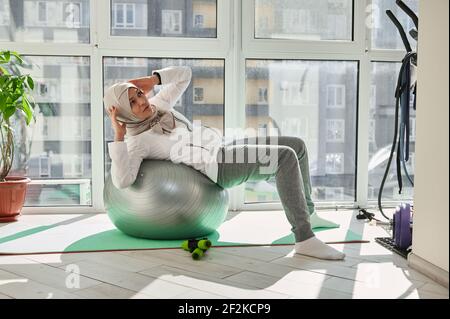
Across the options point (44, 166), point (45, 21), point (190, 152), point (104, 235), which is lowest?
point (104, 235)

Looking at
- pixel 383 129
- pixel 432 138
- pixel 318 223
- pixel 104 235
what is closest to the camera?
pixel 432 138

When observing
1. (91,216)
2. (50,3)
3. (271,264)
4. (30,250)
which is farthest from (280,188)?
(50,3)

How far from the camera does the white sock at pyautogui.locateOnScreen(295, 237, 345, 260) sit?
2.19 m

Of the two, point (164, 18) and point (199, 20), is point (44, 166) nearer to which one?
point (164, 18)

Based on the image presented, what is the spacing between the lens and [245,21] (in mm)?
3371

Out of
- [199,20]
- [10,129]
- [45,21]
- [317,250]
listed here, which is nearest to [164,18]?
[199,20]

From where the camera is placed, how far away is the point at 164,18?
3.38 meters

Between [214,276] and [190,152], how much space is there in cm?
74

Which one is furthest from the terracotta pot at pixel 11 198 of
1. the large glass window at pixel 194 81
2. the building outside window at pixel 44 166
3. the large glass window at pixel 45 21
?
the large glass window at pixel 45 21

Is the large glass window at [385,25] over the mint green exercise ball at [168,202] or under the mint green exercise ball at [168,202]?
over

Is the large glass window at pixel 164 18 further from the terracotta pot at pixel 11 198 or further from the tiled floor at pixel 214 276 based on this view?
the tiled floor at pixel 214 276

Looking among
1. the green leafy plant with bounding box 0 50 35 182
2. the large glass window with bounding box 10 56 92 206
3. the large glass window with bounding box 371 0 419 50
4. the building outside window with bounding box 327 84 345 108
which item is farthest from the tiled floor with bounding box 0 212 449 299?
the large glass window with bounding box 371 0 419 50

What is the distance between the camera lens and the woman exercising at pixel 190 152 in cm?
227

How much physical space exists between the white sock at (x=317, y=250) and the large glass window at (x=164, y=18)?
5.81 ft
